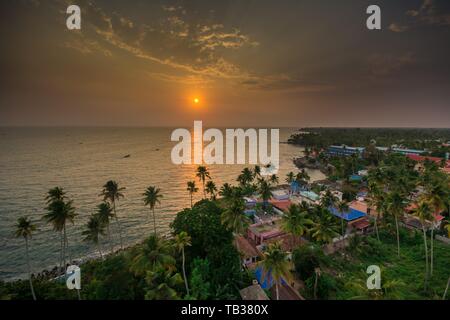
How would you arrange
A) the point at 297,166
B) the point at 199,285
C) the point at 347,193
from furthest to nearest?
the point at 297,166 < the point at 347,193 < the point at 199,285

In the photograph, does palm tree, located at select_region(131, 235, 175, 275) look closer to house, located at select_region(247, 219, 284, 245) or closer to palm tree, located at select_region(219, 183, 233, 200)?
palm tree, located at select_region(219, 183, 233, 200)

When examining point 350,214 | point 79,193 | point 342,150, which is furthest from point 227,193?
point 342,150

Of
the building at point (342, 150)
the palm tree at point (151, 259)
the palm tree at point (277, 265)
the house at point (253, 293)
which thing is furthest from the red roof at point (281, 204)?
the building at point (342, 150)

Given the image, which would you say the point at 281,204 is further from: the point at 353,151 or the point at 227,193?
the point at 353,151

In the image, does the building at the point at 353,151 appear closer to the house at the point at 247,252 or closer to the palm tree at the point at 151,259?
the house at the point at 247,252

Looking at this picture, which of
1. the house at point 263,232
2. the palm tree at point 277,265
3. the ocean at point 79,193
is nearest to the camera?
the palm tree at point 277,265

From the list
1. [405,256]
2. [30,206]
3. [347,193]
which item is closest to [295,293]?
[405,256]

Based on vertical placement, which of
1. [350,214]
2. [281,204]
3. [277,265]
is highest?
[277,265]

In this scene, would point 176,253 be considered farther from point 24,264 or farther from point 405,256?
point 405,256

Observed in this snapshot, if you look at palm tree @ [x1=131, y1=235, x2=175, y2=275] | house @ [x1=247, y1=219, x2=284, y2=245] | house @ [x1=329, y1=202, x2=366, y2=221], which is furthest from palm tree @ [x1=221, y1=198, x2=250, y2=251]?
house @ [x1=329, y1=202, x2=366, y2=221]

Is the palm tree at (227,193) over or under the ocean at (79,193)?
over

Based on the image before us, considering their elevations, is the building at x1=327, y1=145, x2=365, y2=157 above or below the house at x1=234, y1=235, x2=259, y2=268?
above
